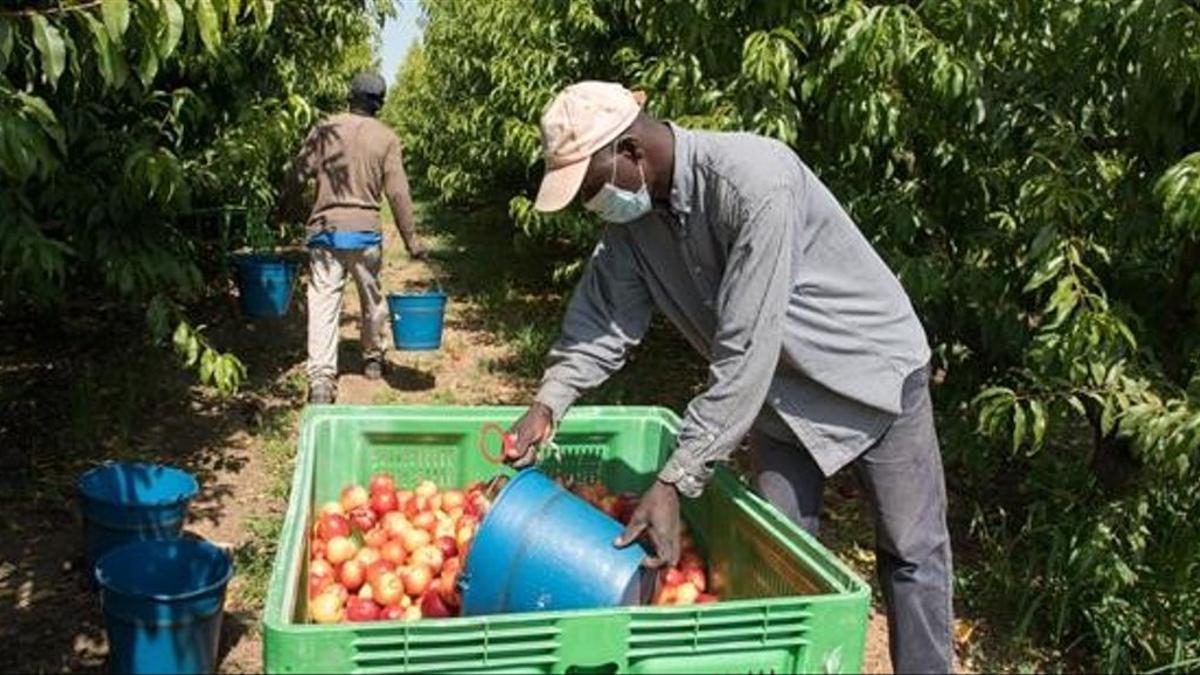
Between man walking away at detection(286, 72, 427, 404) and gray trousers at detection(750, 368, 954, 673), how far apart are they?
12.3 feet

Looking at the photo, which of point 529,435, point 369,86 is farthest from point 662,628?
point 369,86

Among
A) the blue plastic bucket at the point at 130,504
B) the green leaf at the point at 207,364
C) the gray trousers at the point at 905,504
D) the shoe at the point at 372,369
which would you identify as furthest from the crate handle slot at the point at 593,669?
the shoe at the point at 372,369

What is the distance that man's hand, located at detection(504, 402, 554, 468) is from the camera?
253 centimetres

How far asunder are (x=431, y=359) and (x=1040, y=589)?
455 centimetres

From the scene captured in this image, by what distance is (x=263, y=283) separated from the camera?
6.76 metres

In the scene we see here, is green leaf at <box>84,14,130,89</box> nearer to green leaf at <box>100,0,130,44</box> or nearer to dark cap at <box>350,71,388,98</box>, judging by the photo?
green leaf at <box>100,0,130,44</box>

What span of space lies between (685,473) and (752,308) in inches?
13.4

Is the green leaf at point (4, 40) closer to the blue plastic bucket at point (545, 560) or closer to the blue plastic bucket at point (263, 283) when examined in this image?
the blue plastic bucket at point (545, 560)

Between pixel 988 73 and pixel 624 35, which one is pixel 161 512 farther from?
pixel 624 35

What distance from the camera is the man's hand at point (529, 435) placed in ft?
8.29

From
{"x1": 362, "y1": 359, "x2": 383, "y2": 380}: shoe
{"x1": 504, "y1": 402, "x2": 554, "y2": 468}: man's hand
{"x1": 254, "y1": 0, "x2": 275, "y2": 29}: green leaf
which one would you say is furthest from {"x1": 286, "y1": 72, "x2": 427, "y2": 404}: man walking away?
{"x1": 504, "y1": 402, "x2": 554, "y2": 468}: man's hand

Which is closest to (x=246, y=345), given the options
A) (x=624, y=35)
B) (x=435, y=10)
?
(x=624, y=35)

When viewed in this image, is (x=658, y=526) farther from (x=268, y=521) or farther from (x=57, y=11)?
(x=268, y=521)

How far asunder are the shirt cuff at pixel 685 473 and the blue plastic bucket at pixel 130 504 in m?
2.13
